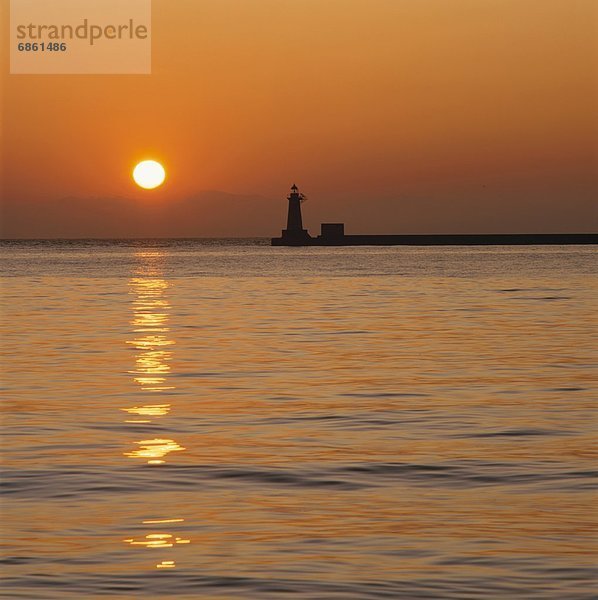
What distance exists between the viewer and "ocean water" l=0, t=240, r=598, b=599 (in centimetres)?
880

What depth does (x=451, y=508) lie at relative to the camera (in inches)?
418

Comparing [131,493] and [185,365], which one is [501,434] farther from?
[185,365]

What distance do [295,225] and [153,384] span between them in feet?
525

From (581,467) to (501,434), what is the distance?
2.05 metres

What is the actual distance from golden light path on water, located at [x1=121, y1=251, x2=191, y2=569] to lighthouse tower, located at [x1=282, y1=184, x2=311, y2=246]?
407 feet

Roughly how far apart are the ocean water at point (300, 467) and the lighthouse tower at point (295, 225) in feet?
461

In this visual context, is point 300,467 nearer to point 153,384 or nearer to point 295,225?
point 153,384

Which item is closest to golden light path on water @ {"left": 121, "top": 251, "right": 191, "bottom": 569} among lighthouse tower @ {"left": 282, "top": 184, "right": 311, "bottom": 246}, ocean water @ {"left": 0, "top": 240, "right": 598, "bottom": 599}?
ocean water @ {"left": 0, "top": 240, "right": 598, "bottom": 599}

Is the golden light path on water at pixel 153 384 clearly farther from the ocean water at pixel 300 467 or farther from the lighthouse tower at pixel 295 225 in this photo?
the lighthouse tower at pixel 295 225

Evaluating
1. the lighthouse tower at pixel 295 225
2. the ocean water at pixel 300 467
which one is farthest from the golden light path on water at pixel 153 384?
the lighthouse tower at pixel 295 225

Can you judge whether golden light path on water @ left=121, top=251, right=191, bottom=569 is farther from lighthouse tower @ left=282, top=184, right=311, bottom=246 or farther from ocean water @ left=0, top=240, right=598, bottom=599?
lighthouse tower @ left=282, top=184, right=311, bottom=246

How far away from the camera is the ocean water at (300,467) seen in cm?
880

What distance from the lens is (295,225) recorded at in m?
179

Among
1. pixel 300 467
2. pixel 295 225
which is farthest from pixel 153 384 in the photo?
pixel 295 225
